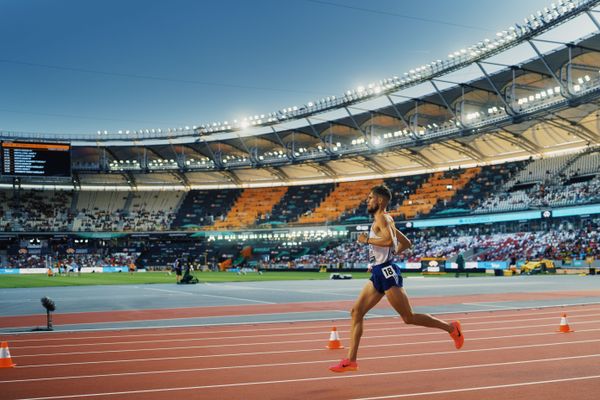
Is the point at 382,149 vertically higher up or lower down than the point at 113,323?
higher up

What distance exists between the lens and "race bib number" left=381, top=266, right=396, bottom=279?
7.88 m

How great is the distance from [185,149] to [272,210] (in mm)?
→ 15221

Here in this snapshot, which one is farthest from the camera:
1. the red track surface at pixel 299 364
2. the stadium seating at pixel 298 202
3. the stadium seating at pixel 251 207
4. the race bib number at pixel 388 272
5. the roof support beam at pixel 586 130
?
the stadium seating at pixel 251 207

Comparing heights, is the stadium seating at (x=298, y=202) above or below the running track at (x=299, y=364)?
above

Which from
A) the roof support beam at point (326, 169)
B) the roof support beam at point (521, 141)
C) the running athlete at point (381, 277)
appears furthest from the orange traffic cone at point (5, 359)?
the roof support beam at point (326, 169)

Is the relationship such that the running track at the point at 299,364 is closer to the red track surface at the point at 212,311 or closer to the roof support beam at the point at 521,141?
the red track surface at the point at 212,311

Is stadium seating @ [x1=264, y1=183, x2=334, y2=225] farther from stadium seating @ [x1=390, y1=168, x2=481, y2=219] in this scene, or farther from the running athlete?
the running athlete

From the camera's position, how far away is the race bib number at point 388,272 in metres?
7.88

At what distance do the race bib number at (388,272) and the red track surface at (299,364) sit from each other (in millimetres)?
Answer: 1290

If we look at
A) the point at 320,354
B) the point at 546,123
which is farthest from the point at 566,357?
the point at 546,123

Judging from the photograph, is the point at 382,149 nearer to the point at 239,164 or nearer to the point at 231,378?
the point at 239,164

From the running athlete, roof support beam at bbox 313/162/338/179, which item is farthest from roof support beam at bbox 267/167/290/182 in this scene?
the running athlete

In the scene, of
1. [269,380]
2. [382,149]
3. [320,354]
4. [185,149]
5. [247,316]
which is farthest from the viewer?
[185,149]

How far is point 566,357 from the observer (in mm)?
9656
